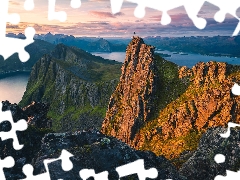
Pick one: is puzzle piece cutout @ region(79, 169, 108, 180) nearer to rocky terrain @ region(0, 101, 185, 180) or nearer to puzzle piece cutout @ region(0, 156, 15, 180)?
rocky terrain @ region(0, 101, 185, 180)

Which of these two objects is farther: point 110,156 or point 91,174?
point 110,156

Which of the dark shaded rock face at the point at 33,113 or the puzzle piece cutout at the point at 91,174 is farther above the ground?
the puzzle piece cutout at the point at 91,174

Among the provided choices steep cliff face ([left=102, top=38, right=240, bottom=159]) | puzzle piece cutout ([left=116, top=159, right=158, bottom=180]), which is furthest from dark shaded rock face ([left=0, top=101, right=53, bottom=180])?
steep cliff face ([left=102, top=38, right=240, bottom=159])

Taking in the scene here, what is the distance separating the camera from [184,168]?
94.1ft

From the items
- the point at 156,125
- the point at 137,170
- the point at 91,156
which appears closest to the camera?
the point at 137,170

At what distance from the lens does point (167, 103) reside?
416ft

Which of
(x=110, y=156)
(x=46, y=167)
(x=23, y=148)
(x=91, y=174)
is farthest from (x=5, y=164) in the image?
(x=23, y=148)

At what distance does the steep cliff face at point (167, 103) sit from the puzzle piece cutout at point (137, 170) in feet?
223

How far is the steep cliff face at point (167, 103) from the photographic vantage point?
106m

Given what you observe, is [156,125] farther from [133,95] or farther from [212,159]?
[212,159]

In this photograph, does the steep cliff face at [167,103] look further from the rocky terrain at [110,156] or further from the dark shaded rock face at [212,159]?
the rocky terrain at [110,156]

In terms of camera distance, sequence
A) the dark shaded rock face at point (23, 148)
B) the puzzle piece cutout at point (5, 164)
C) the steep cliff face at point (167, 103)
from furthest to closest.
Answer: the steep cliff face at point (167, 103)
the dark shaded rock face at point (23, 148)
the puzzle piece cutout at point (5, 164)

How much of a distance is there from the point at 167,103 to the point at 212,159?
99.6 m

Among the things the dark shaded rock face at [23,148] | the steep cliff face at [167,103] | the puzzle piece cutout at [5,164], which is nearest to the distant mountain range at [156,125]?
the steep cliff face at [167,103]
